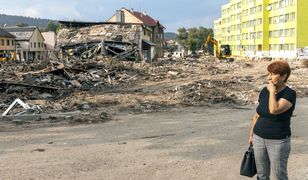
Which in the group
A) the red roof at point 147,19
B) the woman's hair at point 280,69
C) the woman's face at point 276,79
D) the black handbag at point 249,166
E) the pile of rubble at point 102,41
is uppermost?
the red roof at point 147,19

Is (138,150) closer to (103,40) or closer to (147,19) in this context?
(103,40)

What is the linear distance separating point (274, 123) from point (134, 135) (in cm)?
560

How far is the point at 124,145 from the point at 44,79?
556 inches

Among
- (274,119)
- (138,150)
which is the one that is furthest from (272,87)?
(138,150)

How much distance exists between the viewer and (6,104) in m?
14.6

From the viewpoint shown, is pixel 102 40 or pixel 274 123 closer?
pixel 274 123

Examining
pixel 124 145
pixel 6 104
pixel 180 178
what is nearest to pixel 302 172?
pixel 180 178

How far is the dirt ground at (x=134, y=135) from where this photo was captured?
22.4 ft

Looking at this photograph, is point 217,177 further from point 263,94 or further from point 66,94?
point 66,94

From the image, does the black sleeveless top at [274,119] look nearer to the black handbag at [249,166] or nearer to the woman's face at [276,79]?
the woman's face at [276,79]

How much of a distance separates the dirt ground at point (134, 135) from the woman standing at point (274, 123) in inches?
70.6

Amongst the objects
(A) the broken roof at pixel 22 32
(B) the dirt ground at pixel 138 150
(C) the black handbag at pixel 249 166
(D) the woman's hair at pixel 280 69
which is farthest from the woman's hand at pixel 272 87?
(A) the broken roof at pixel 22 32

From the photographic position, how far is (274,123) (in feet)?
15.0

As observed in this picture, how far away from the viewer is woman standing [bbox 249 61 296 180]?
447 centimetres
